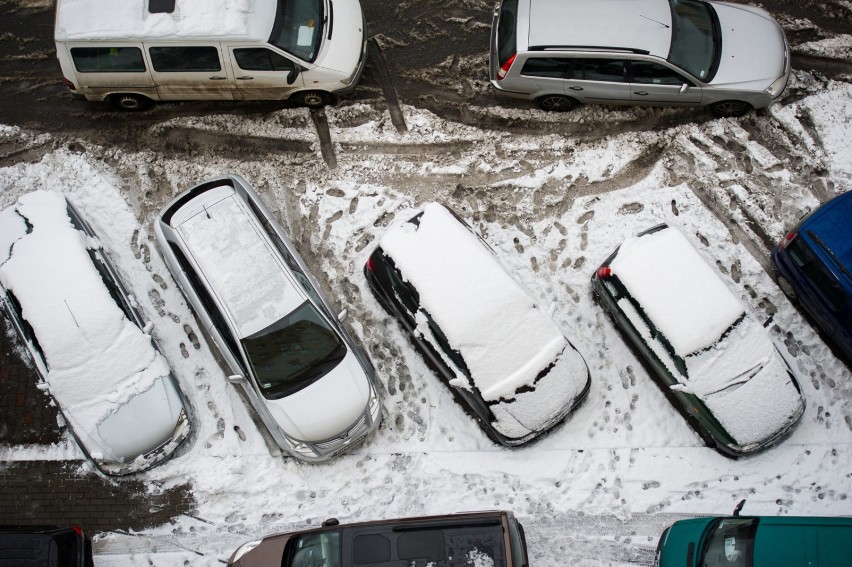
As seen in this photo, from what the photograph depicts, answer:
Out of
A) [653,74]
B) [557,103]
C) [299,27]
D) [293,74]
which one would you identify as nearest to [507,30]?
[557,103]

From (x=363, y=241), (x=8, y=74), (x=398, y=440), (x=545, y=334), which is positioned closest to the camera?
(x=545, y=334)

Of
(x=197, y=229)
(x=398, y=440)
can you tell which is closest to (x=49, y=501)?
(x=197, y=229)

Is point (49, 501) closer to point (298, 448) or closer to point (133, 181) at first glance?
point (298, 448)

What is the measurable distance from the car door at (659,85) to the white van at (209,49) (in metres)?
3.82

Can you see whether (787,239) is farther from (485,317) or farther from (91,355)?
(91,355)

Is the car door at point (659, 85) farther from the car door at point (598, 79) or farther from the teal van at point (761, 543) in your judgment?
the teal van at point (761, 543)

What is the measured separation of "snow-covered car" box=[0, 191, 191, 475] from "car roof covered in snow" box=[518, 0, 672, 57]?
634 cm

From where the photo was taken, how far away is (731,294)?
826 cm

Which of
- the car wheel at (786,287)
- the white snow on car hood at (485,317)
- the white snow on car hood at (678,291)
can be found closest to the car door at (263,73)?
the white snow on car hood at (485,317)

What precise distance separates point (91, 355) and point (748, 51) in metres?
9.46

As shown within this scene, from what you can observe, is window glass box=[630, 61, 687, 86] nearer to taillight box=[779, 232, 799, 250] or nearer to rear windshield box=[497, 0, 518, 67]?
rear windshield box=[497, 0, 518, 67]

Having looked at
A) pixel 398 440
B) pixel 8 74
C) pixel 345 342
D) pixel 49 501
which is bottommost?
pixel 49 501

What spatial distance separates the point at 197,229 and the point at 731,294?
6.57 m

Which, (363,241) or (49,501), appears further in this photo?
(363,241)
